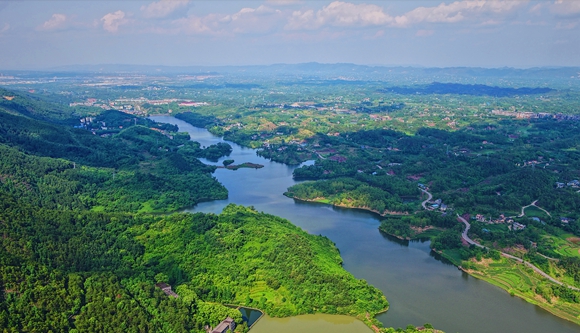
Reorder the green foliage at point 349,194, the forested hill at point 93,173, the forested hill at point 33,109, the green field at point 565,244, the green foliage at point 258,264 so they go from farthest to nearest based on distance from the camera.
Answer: the forested hill at point 33,109
the green foliage at point 349,194
the forested hill at point 93,173
the green field at point 565,244
the green foliage at point 258,264

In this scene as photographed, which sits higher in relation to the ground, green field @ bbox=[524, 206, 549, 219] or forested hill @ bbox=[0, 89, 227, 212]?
forested hill @ bbox=[0, 89, 227, 212]

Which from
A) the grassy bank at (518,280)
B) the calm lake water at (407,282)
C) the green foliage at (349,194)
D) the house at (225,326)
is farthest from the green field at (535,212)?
the house at (225,326)

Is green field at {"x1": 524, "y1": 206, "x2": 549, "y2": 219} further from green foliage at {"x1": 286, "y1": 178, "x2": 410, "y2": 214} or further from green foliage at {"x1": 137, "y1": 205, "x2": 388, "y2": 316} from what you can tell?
green foliage at {"x1": 137, "y1": 205, "x2": 388, "y2": 316}

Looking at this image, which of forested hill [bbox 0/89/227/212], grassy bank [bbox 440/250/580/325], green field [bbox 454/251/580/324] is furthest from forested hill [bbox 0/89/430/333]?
green field [bbox 454/251/580/324]

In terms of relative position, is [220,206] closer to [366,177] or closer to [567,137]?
[366,177]

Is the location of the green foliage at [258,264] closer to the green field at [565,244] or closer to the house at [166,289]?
the house at [166,289]

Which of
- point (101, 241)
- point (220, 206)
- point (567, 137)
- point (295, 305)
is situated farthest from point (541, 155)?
point (101, 241)
